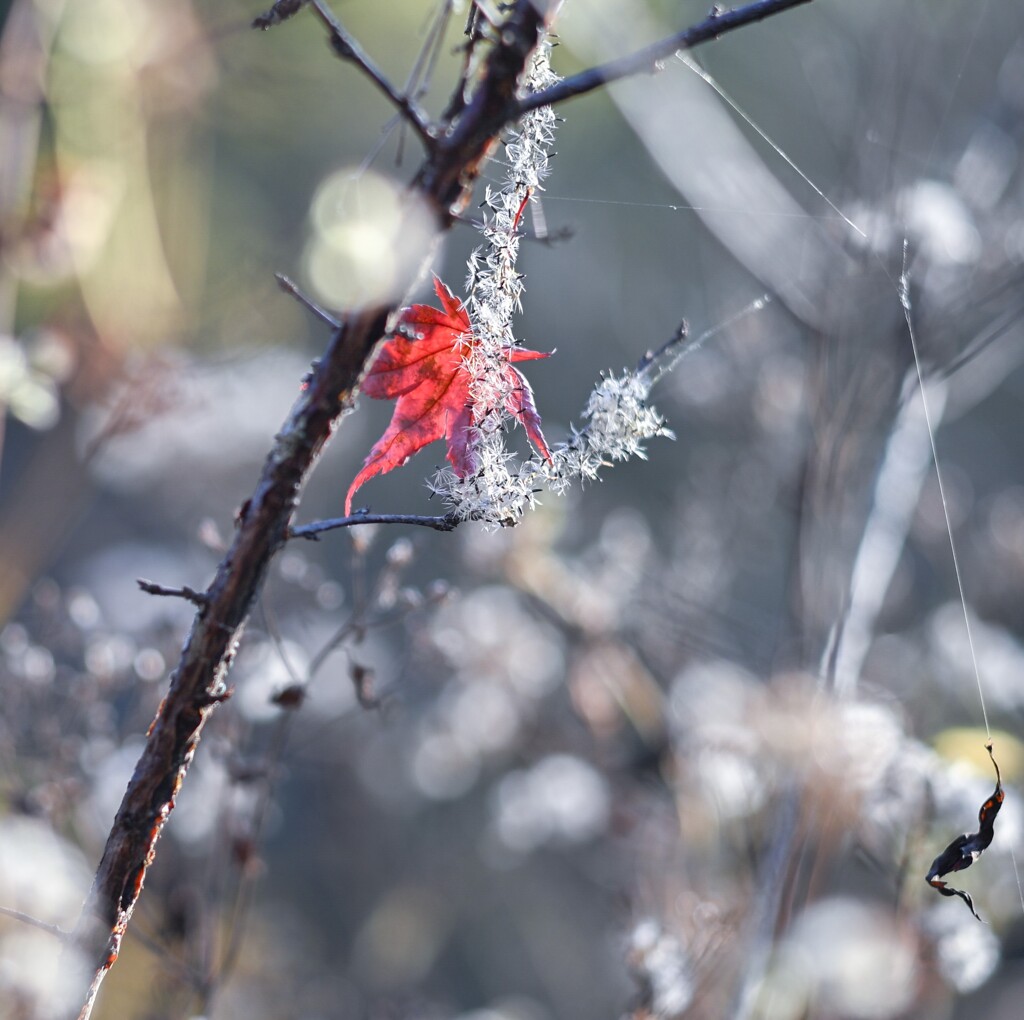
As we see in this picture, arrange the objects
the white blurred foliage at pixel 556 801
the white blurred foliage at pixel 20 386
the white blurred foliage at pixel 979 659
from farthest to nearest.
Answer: the white blurred foliage at pixel 556 801 < the white blurred foliage at pixel 979 659 < the white blurred foliage at pixel 20 386

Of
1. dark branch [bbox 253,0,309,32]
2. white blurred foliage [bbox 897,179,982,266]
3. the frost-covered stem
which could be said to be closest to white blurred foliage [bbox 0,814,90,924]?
the frost-covered stem

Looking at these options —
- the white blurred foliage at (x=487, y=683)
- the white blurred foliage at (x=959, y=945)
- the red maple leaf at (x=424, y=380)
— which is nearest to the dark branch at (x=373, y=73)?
the red maple leaf at (x=424, y=380)

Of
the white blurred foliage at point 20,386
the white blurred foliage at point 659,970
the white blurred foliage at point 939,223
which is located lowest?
the white blurred foliage at point 659,970

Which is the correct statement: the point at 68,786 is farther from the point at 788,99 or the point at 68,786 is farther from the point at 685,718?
the point at 788,99

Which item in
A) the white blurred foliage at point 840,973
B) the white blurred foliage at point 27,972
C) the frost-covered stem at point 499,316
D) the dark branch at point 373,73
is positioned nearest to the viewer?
the dark branch at point 373,73

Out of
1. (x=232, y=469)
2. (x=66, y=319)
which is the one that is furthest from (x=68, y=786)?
(x=232, y=469)

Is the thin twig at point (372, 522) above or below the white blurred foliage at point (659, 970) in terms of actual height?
above

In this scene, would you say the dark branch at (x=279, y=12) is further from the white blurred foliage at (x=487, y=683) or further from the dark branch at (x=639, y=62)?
the white blurred foliage at (x=487, y=683)
